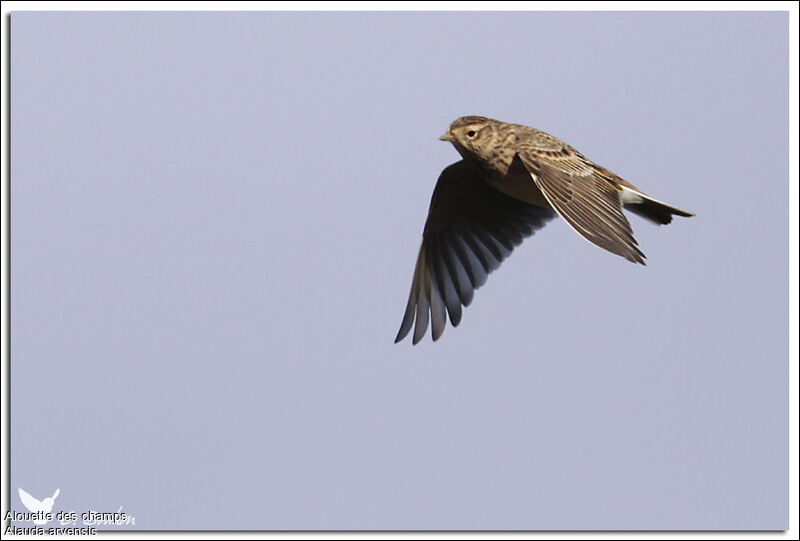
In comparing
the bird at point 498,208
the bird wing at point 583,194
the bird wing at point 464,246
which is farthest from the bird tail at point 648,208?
the bird wing at point 464,246

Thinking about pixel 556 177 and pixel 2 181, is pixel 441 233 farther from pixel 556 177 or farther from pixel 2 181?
pixel 2 181

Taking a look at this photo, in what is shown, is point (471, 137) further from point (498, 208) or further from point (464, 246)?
point (464, 246)

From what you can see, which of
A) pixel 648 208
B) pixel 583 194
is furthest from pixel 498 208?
pixel 583 194

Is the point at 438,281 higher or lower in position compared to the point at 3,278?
higher

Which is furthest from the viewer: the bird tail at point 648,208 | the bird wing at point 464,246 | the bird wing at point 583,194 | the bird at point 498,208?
the bird wing at point 464,246

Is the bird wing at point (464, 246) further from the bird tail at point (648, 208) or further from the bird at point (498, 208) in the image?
the bird tail at point (648, 208)

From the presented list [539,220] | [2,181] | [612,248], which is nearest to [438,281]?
[539,220]

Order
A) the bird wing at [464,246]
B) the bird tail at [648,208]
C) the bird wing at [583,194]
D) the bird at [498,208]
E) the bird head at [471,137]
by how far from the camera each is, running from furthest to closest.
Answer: the bird wing at [464,246] → the bird head at [471,137] → the bird tail at [648,208] → the bird at [498,208] → the bird wing at [583,194]
